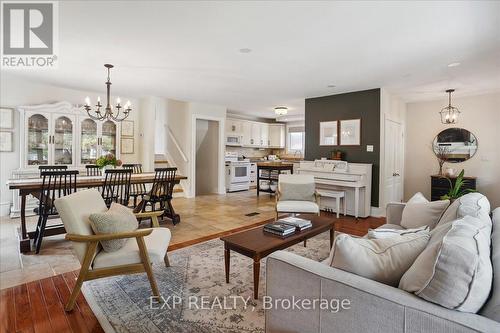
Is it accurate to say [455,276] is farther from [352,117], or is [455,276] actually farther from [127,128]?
[127,128]

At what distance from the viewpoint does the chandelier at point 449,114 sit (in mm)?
5586

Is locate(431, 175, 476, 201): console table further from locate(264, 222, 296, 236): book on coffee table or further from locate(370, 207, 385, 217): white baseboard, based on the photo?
locate(264, 222, 296, 236): book on coffee table

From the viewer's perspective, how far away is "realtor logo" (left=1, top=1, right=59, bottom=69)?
95.0 inches

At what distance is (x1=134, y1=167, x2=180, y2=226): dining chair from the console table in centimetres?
544

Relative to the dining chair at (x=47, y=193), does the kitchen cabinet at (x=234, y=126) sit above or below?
above

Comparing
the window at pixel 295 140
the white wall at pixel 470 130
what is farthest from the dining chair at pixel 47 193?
the window at pixel 295 140

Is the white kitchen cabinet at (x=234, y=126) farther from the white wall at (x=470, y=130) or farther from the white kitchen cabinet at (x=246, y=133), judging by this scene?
the white wall at (x=470, y=130)

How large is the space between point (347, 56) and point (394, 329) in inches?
128

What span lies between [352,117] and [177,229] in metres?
4.00

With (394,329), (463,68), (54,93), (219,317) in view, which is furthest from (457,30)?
(54,93)

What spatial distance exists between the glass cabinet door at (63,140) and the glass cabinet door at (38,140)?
14cm

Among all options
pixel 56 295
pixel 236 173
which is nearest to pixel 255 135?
pixel 236 173

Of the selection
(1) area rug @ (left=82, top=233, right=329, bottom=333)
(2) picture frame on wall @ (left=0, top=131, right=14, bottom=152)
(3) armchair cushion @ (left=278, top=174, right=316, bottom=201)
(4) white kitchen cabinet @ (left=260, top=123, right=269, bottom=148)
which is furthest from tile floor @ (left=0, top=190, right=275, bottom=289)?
(4) white kitchen cabinet @ (left=260, top=123, right=269, bottom=148)

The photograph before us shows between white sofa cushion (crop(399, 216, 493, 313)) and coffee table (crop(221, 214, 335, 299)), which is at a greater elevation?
white sofa cushion (crop(399, 216, 493, 313))
